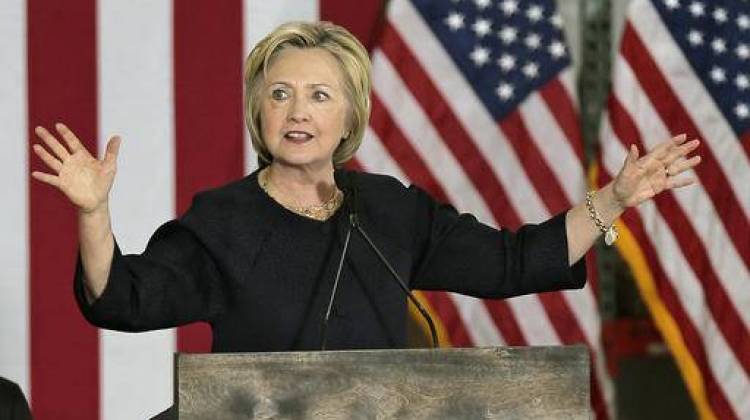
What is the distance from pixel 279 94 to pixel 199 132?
135 centimetres

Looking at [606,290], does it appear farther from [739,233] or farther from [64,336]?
[64,336]

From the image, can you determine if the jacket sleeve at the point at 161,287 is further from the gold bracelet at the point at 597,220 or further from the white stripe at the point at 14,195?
the white stripe at the point at 14,195

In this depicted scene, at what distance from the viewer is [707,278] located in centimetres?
326

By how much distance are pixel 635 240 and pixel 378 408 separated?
76.1 inches

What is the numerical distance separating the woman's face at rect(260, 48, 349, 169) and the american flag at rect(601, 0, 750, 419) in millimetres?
1570

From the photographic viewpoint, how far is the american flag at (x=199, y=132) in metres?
3.02

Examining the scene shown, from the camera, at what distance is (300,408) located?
1.38m

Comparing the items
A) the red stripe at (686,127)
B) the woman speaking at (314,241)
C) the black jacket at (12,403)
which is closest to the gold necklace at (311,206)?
the woman speaking at (314,241)

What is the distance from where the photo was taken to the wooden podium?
137cm

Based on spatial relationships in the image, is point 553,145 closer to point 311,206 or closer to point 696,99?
point 696,99

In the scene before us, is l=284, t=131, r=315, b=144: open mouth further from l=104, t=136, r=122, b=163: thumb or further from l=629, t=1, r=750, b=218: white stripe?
l=629, t=1, r=750, b=218: white stripe

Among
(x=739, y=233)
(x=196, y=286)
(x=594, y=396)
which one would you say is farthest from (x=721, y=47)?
(x=196, y=286)

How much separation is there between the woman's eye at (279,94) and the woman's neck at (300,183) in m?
0.09

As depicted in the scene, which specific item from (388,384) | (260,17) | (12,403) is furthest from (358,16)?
(388,384)
